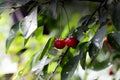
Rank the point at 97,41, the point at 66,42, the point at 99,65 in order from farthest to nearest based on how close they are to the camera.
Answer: the point at 99,65 < the point at 66,42 < the point at 97,41

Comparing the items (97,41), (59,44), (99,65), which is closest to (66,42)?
(59,44)

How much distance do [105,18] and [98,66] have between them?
0.47 m

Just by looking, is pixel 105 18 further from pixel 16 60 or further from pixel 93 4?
pixel 16 60

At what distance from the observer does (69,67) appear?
746 mm

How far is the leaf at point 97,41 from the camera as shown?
2.36ft

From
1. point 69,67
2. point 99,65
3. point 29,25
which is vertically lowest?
point 99,65

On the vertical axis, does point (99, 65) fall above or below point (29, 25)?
below

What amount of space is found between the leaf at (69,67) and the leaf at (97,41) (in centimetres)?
4

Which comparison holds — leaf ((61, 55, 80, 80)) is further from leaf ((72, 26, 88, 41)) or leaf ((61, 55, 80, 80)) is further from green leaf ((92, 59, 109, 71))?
green leaf ((92, 59, 109, 71))

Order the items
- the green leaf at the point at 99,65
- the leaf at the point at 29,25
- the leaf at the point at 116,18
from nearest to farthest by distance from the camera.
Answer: the leaf at the point at 29,25 < the leaf at the point at 116,18 < the green leaf at the point at 99,65

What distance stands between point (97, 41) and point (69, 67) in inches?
3.7

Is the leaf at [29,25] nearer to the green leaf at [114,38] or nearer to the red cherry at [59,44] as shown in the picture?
the red cherry at [59,44]

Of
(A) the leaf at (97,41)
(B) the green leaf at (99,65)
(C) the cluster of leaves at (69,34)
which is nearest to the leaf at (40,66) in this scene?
(C) the cluster of leaves at (69,34)

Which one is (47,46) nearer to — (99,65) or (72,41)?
(72,41)
